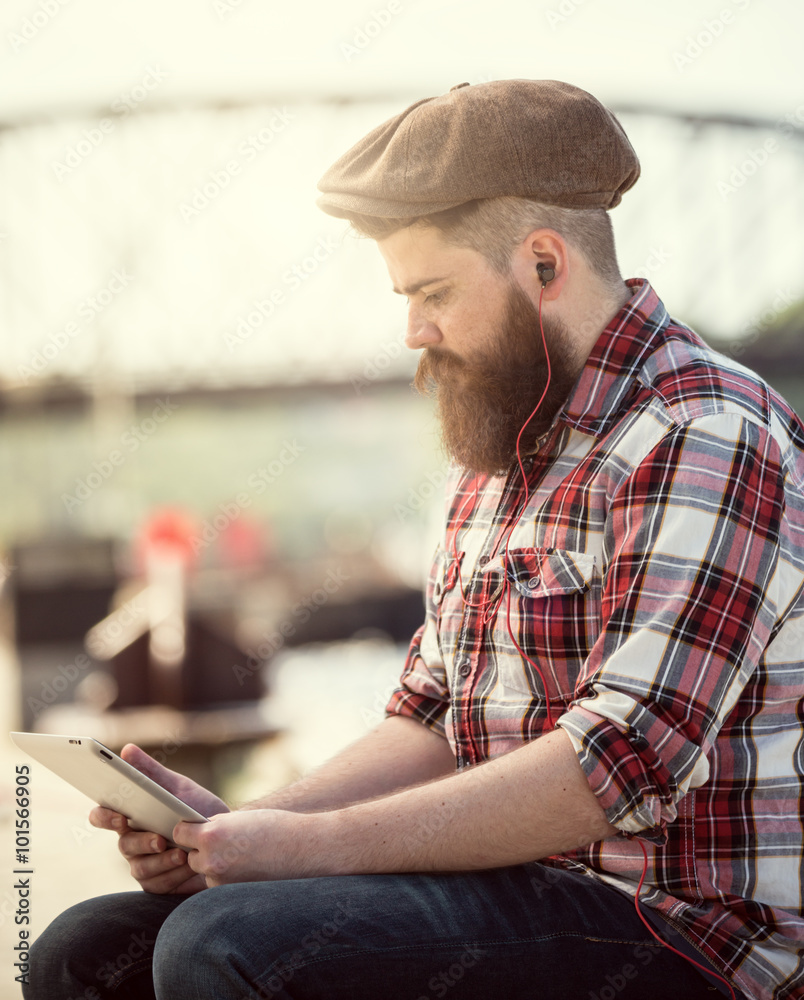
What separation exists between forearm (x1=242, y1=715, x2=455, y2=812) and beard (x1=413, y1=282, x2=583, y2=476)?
44 centimetres

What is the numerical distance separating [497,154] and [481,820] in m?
0.86

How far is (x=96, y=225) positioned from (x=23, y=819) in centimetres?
2479

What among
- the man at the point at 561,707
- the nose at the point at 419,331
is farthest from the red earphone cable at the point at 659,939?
the nose at the point at 419,331

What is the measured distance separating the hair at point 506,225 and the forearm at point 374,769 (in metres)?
0.73

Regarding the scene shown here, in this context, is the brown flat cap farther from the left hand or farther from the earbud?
the left hand

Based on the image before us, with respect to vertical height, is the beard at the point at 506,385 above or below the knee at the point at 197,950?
above

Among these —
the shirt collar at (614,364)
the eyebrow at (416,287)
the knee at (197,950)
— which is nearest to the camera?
the knee at (197,950)

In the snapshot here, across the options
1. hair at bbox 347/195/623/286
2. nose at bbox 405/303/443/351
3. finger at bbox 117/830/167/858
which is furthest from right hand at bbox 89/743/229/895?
hair at bbox 347/195/623/286

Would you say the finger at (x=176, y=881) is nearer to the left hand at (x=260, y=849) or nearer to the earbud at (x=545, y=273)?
the left hand at (x=260, y=849)

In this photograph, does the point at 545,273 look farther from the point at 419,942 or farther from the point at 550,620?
the point at 419,942

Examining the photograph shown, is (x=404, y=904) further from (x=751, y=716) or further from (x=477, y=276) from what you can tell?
(x=477, y=276)

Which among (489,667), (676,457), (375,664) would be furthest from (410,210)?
(375,664)

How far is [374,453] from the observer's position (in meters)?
43.9

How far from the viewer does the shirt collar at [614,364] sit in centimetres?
137
